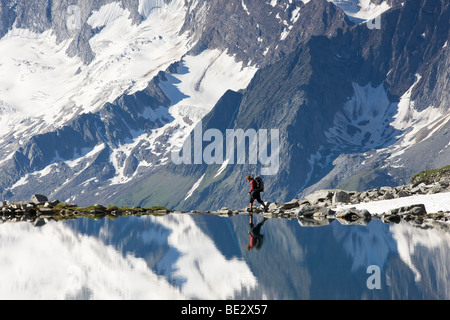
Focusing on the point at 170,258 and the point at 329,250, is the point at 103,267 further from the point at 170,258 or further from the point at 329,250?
the point at 329,250

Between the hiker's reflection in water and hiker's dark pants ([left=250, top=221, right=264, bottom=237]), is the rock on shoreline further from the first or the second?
the hiker's reflection in water

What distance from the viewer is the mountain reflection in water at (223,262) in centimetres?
2309

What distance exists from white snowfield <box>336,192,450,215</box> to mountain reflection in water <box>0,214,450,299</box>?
8.79 meters

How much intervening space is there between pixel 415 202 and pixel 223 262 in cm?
2929

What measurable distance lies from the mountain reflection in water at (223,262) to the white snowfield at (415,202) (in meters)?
8.79

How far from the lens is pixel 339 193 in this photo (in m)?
60.8

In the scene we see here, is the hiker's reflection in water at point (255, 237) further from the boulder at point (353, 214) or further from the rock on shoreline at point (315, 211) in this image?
the boulder at point (353, 214)

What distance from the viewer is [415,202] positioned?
179 ft

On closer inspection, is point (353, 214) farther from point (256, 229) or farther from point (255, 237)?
point (255, 237)

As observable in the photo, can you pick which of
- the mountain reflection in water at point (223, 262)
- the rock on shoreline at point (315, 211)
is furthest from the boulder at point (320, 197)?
the mountain reflection in water at point (223, 262)

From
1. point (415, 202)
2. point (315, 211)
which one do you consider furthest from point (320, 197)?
point (315, 211)
